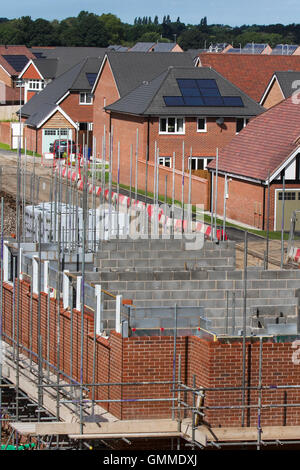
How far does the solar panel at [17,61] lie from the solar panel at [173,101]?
49539 millimetres

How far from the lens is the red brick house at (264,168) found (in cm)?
4591

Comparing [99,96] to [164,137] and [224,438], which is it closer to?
[164,137]

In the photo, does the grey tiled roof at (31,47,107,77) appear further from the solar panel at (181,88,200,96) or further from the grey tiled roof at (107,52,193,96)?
the solar panel at (181,88,200,96)

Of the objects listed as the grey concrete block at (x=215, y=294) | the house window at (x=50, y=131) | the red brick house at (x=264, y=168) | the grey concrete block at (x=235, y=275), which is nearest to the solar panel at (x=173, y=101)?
the red brick house at (x=264, y=168)

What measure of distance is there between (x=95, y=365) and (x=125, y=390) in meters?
1.34

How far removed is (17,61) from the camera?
110000mm

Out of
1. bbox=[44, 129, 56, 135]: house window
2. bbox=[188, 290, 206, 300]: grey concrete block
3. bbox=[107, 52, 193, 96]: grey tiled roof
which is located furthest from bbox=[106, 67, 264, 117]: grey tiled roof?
bbox=[188, 290, 206, 300]: grey concrete block

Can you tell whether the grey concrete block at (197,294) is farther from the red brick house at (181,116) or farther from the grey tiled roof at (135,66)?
the grey tiled roof at (135,66)

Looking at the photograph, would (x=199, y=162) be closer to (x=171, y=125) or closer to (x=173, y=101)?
(x=171, y=125)

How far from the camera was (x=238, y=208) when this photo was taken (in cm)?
4816

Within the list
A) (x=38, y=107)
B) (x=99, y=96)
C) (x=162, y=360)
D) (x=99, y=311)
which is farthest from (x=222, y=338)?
(x=38, y=107)

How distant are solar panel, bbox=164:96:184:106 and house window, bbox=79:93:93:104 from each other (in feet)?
52.2

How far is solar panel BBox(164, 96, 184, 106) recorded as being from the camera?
2352 inches

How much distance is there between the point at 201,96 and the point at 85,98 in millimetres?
15766
